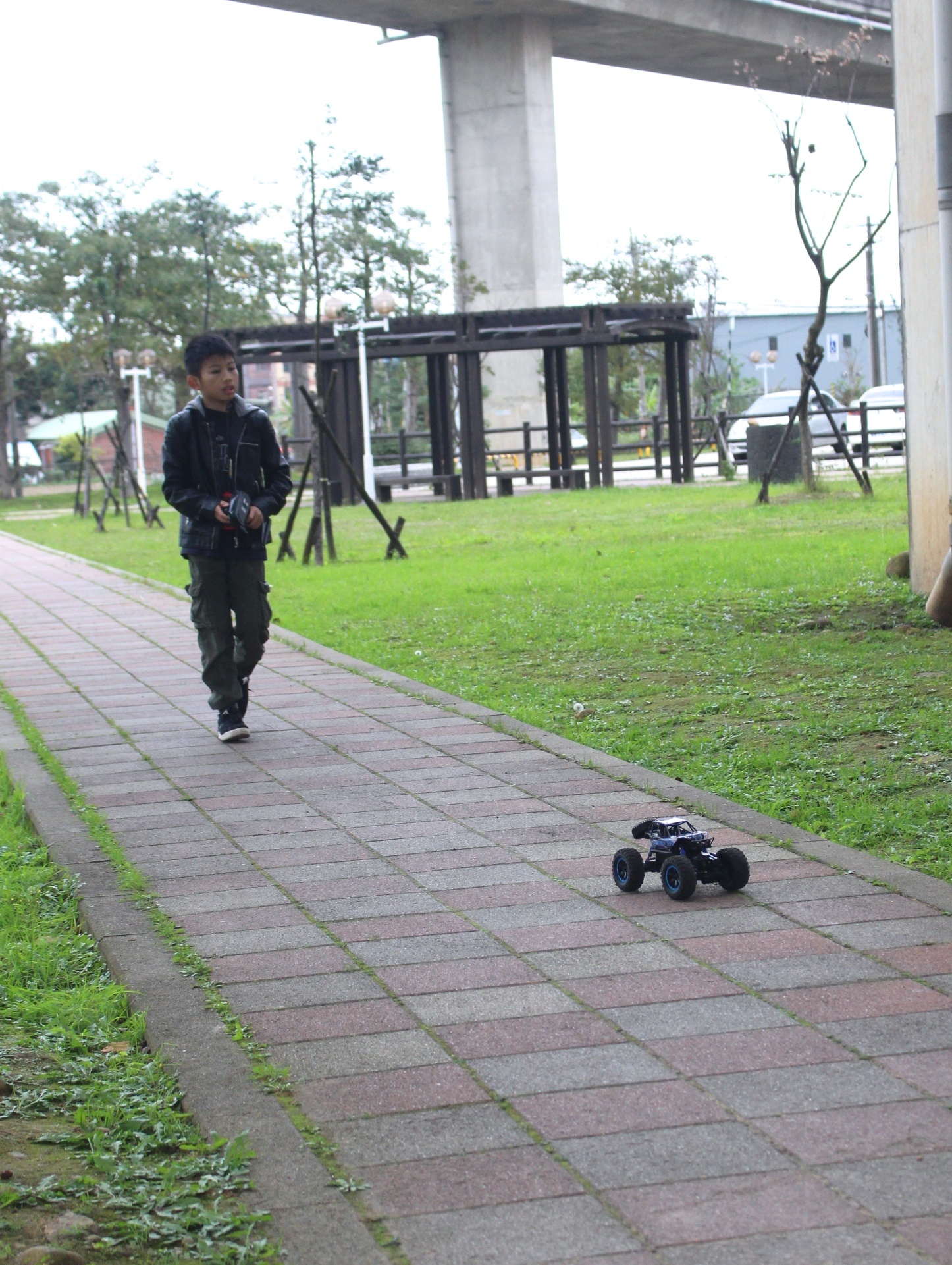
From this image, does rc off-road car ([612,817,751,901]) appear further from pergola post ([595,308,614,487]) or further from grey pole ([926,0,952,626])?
pergola post ([595,308,614,487])

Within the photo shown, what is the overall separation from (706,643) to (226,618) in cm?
307

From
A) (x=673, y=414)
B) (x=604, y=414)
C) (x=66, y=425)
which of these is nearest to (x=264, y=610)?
(x=604, y=414)

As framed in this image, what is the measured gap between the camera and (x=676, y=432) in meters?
29.3

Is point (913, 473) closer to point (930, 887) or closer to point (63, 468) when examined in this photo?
point (930, 887)

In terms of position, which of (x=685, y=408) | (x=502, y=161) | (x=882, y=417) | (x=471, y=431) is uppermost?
(x=502, y=161)

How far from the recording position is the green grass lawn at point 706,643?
550 cm

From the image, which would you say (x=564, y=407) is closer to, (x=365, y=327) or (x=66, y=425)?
(x=365, y=327)

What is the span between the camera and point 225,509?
655 centimetres

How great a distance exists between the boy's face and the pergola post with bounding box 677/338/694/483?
23069 mm

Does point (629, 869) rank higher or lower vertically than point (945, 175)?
lower

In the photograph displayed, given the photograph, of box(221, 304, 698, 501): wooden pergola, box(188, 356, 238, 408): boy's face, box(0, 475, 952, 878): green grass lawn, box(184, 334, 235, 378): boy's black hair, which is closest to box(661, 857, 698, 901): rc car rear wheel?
box(0, 475, 952, 878): green grass lawn

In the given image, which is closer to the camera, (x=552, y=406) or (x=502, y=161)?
(x=552, y=406)

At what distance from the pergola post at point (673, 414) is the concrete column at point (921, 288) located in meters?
19.0

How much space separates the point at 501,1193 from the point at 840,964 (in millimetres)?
1324
